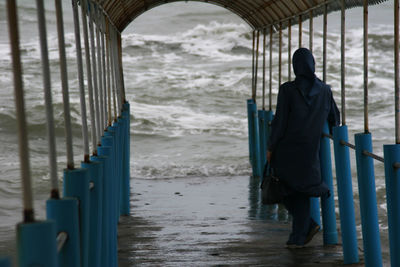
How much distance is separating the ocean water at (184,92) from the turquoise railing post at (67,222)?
18.9ft

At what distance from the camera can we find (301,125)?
564 centimetres

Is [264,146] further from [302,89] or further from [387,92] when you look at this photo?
[387,92]

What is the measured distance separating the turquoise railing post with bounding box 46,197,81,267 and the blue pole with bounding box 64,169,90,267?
367 mm

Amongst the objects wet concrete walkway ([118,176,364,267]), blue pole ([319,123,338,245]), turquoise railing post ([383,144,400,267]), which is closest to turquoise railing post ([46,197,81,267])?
turquoise railing post ([383,144,400,267])

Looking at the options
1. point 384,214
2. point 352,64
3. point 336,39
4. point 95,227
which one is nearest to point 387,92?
point 352,64

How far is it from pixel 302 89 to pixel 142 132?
1990 centimetres

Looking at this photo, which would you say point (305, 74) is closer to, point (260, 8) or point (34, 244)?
point (260, 8)

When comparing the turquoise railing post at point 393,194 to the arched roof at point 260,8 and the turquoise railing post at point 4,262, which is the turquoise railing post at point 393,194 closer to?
the arched roof at point 260,8

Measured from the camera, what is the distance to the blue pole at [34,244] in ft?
6.66

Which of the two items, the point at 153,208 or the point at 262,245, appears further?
the point at 153,208

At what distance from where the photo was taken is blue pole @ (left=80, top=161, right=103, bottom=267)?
146 inches

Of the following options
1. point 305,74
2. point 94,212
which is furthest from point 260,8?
point 94,212

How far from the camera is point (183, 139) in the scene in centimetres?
2373

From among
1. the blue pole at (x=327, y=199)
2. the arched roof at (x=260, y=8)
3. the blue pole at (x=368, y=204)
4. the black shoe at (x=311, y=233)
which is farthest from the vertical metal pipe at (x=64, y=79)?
the black shoe at (x=311, y=233)
